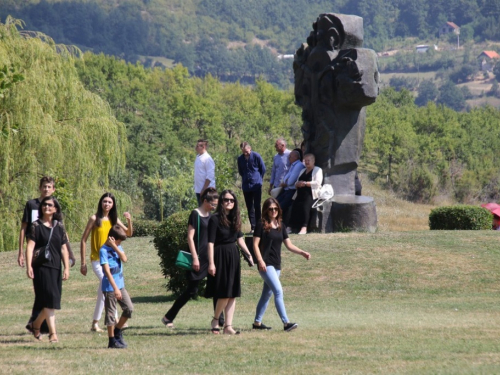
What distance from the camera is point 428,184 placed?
61656 mm

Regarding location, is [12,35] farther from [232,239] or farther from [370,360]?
[370,360]

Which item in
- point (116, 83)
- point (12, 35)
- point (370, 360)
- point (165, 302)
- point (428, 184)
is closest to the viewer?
point (370, 360)

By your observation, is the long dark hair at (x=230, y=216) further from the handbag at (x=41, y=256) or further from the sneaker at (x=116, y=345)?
the handbag at (x=41, y=256)

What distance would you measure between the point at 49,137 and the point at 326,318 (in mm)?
15141

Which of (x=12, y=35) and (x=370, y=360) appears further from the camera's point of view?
(x=12, y=35)

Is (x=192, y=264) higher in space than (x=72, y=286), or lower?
higher

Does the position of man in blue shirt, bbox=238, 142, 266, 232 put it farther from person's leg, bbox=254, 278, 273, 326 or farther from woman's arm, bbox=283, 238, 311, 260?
woman's arm, bbox=283, 238, 311, 260

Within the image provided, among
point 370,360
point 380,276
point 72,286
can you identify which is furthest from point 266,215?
point 72,286

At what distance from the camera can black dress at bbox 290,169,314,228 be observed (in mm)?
17628

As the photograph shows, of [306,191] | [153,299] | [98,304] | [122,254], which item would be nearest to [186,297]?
[98,304]

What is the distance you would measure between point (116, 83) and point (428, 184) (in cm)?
3416

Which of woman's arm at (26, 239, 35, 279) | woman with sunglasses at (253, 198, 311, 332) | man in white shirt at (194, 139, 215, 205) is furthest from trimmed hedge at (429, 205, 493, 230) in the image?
woman's arm at (26, 239, 35, 279)

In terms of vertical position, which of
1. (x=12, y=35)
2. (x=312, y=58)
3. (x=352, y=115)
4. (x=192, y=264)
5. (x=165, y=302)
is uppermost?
(x=12, y=35)

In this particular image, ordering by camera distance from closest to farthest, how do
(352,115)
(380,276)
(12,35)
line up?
(380,276) → (352,115) → (12,35)
